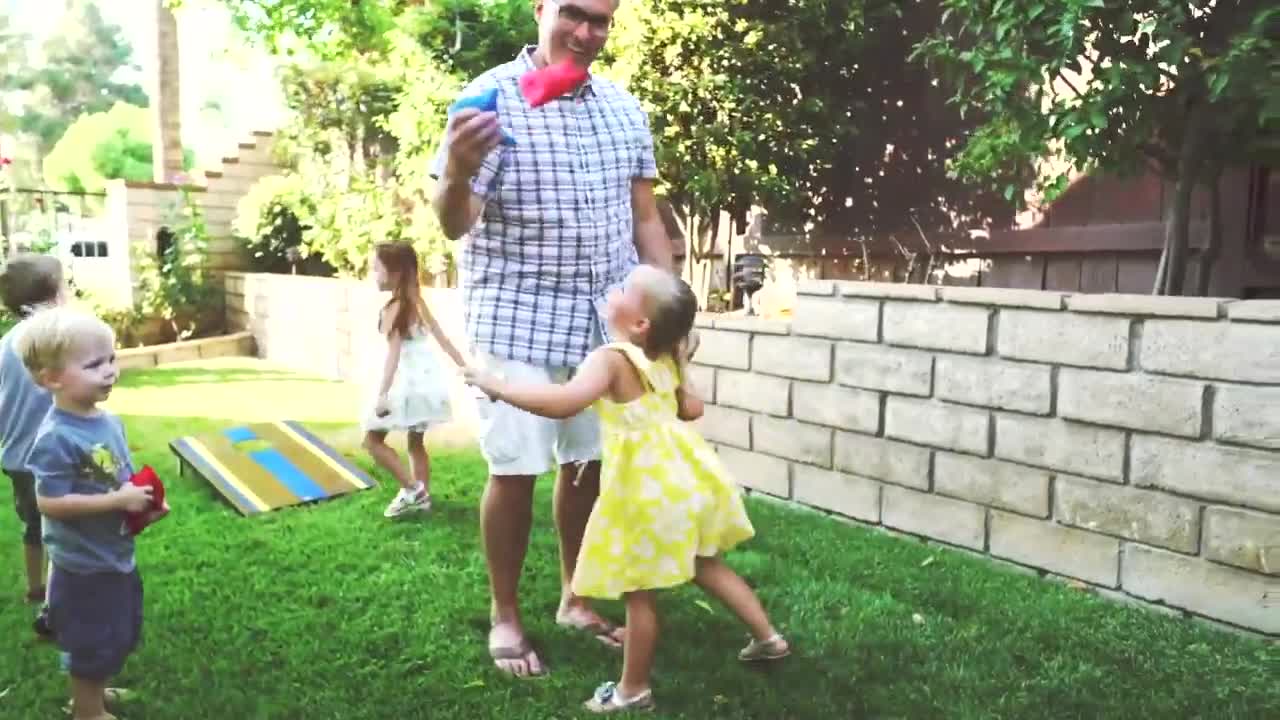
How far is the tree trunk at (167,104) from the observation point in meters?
16.2

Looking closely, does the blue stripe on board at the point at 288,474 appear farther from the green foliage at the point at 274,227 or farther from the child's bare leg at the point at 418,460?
the green foliage at the point at 274,227

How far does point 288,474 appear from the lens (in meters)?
5.54

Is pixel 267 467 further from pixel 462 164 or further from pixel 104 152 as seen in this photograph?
pixel 104 152

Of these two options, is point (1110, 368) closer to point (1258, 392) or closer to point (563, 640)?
point (1258, 392)

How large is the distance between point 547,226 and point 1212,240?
3154mm

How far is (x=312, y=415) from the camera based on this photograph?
7949mm

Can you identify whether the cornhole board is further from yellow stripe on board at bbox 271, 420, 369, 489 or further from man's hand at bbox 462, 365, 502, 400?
man's hand at bbox 462, 365, 502, 400

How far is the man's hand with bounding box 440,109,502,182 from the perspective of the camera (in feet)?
8.74

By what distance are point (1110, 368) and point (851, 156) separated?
347cm

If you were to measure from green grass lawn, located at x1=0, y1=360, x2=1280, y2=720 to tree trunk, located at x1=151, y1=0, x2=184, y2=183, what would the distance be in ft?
42.9

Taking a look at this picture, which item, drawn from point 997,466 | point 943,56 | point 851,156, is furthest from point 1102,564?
point 851,156

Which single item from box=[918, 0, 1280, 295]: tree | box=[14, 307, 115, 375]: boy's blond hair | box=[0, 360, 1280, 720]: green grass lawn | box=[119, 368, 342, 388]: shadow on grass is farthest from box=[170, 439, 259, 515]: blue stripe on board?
box=[119, 368, 342, 388]: shadow on grass

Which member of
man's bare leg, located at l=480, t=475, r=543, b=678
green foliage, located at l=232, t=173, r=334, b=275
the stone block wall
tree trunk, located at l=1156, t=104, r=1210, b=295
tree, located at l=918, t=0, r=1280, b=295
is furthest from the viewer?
green foliage, located at l=232, t=173, r=334, b=275

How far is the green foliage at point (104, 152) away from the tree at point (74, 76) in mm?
18726
